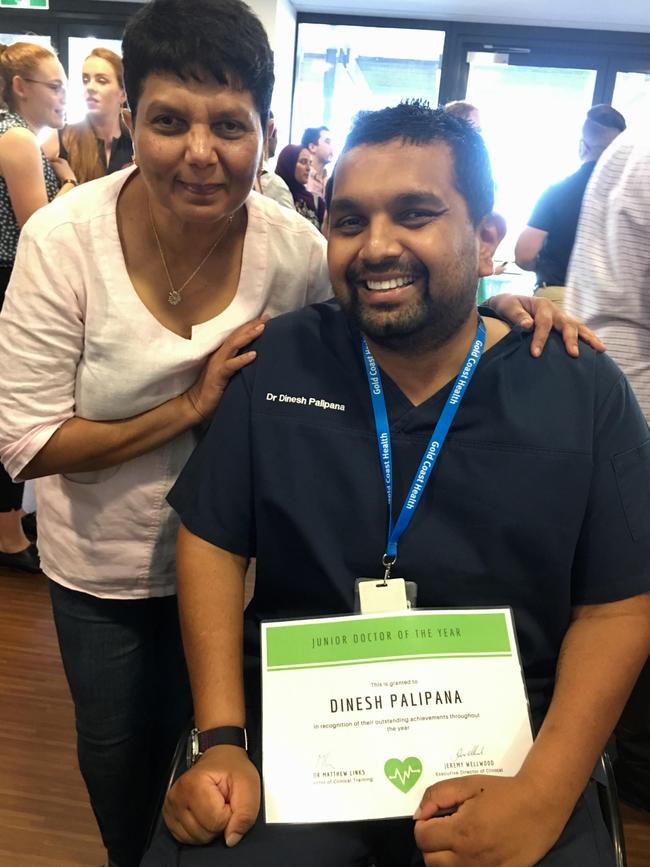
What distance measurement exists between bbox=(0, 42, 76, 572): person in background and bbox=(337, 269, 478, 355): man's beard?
6.08ft

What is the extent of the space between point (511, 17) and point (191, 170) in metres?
6.08

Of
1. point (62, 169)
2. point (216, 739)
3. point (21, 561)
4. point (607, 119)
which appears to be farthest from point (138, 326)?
point (607, 119)

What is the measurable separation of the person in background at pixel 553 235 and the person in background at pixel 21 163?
78.5 inches

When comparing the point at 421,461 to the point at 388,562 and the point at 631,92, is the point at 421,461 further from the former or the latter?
the point at 631,92

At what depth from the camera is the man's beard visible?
3.70ft

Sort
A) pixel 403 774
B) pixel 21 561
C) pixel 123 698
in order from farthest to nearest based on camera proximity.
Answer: pixel 21 561 → pixel 123 698 → pixel 403 774

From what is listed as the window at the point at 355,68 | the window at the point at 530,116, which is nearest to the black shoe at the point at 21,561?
the window at the point at 355,68

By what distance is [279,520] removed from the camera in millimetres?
1152

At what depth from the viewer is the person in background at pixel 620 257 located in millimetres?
1418

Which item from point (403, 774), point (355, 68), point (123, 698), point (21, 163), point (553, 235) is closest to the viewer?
point (403, 774)

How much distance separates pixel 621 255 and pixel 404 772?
109cm

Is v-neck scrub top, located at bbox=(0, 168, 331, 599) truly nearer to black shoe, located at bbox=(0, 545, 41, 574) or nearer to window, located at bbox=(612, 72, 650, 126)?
black shoe, located at bbox=(0, 545, 41, 574)

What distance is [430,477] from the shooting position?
1.12 meters

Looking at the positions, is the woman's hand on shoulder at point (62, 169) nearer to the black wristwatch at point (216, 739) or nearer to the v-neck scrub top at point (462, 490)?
the v-neck scrub top at point (462, 490)
